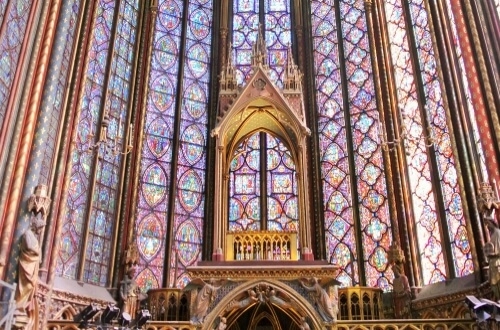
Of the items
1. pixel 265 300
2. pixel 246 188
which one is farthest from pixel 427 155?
pixel 265 300

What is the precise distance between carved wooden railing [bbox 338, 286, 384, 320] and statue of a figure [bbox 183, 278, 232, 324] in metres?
3.23

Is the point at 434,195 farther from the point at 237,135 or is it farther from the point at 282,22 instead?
the point at 282,22

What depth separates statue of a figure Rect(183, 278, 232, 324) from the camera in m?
10.9

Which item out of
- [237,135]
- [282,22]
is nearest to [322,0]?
[282,22]

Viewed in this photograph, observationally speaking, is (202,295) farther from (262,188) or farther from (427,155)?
(427,155)

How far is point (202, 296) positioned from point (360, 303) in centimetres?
394

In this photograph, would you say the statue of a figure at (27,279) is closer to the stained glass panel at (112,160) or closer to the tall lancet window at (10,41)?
the tall lancet window at (10,41)

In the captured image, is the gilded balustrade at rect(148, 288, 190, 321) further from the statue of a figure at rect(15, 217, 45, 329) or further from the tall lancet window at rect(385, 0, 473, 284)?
the tall lancet window at rect(385, 0, 473, 284)

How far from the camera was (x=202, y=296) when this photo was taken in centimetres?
1104

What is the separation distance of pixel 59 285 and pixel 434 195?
9067 millimetres

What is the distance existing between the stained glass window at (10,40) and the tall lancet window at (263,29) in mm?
8644

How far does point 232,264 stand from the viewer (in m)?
11.4

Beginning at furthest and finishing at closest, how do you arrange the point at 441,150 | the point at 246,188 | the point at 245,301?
the point at 246,188
the point at 441,150
the point at 245,301

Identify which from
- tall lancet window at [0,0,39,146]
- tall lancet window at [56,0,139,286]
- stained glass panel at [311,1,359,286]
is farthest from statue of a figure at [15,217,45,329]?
stained glass panel at [311,1,359,286]
